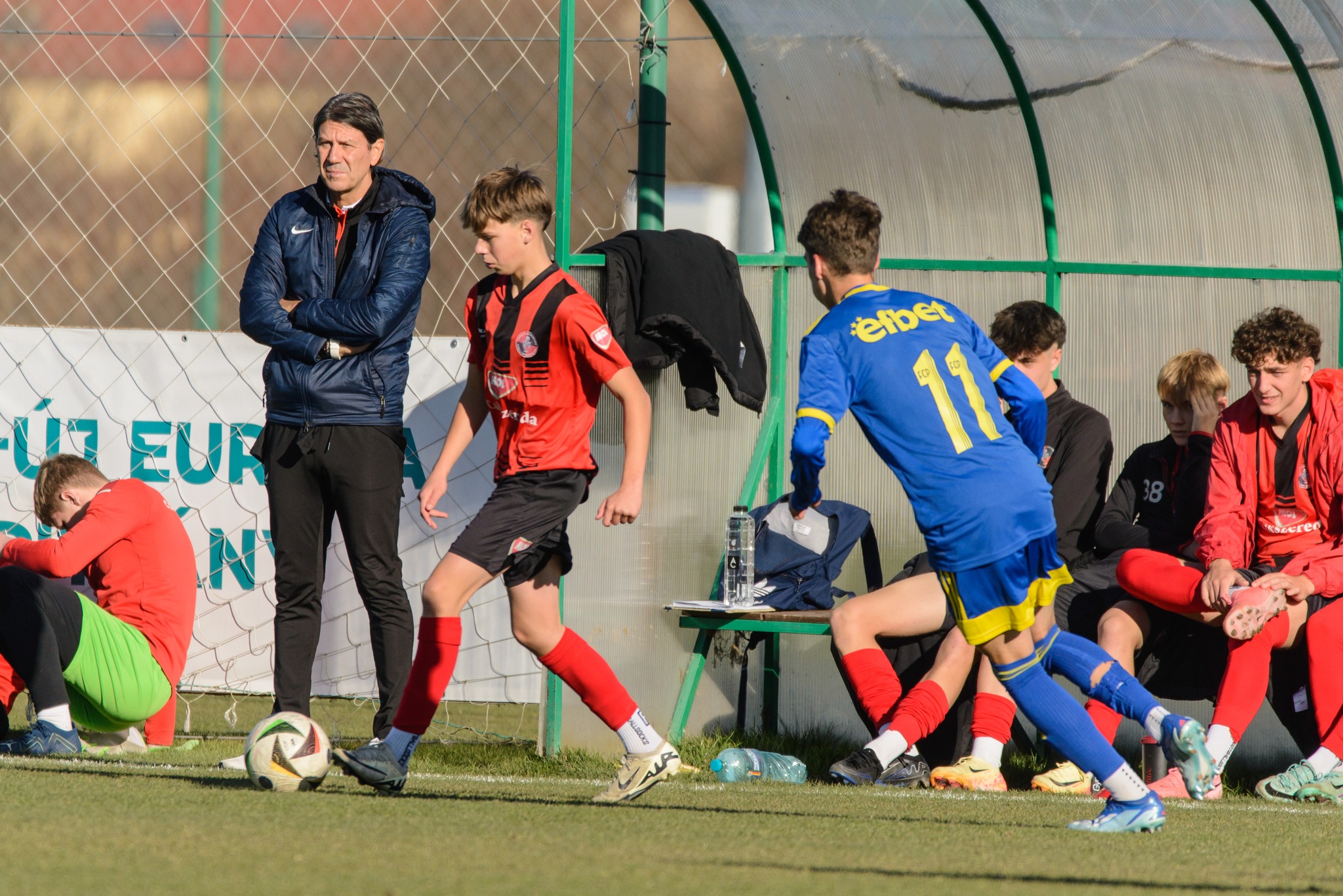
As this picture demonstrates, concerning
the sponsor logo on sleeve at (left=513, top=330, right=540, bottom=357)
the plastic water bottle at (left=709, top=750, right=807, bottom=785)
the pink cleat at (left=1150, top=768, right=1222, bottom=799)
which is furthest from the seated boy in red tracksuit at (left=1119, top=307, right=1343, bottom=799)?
the sponsor logo on sleeve at (left=513, top=330, right=540, bottom=357)

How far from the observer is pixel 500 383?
4367 millimetres

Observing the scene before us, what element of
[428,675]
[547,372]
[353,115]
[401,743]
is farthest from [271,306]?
[401,743]

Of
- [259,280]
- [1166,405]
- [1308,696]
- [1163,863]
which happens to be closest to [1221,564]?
[1308,696]

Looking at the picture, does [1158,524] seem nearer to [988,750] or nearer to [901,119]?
[988,750]

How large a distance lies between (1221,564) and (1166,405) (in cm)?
85

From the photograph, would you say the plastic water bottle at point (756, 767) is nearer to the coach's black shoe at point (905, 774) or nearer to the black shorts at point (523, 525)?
the coach's black shoe at point (905, 774)

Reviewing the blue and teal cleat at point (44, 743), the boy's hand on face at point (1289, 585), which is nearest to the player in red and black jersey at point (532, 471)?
the blue and teal cleat at point (44, 743)

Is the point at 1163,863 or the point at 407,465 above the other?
the point at 407,465

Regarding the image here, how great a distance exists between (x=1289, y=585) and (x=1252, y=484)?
406mm

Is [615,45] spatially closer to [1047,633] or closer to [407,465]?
[407,465]

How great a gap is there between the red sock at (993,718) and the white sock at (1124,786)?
4.23ft

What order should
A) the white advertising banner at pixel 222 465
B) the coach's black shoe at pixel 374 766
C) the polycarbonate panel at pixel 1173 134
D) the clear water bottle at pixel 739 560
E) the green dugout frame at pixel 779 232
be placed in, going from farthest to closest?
the white advertising banner at pixel 222 465 < the polycarbonate panel at pixel 1173 134 < the clear water bottle at pixel 739 560 < the green dugout frame at pixel 779 232 < the coach's black shoe at pixel 374 766

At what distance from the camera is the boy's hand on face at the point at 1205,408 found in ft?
18.3

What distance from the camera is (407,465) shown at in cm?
650
